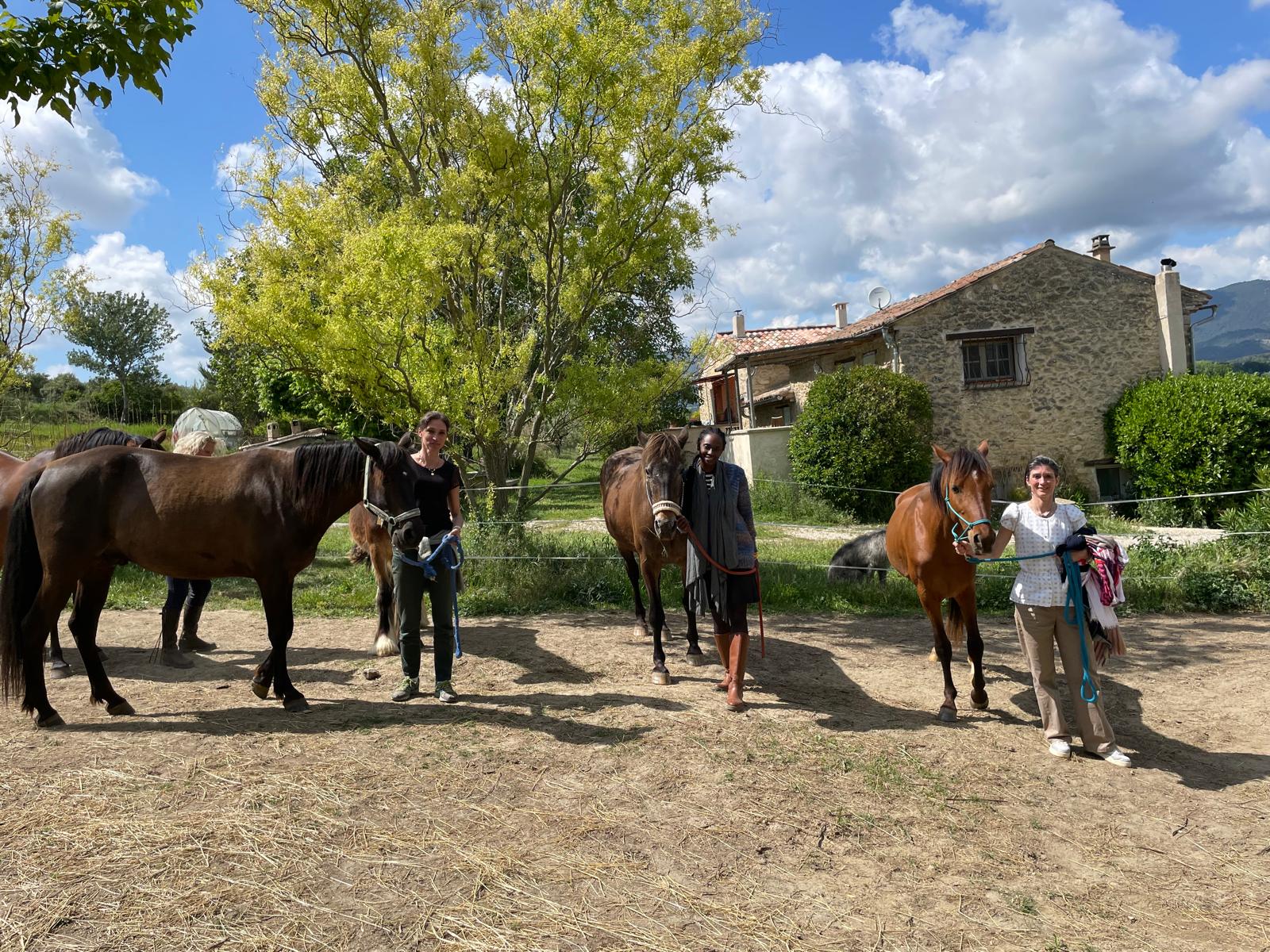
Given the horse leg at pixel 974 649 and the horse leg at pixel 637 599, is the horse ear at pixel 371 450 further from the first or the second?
the horse leg at pixel 974 649

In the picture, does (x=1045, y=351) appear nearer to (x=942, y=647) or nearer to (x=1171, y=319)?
(x=1171, y=319)

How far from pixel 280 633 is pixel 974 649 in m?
4.50

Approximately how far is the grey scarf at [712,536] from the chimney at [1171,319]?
18667mm

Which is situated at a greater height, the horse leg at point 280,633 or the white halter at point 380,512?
the white halter at point 380,512

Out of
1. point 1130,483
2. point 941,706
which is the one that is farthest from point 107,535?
point 1130,483

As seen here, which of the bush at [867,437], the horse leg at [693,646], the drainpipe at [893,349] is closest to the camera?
the horse leg at [693,646]

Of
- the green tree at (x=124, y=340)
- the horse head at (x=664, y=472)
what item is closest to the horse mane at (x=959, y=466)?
the horse head at (x=664, y=472)

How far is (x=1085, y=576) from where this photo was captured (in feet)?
13.9

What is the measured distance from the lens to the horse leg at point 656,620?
5.63m

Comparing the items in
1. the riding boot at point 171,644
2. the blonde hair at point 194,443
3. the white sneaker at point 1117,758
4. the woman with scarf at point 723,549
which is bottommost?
the white sneaker at point 1117,758

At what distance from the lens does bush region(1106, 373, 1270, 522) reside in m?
15.9

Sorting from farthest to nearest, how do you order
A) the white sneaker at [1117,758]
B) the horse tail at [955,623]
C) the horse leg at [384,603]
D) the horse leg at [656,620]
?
1. the horse leg at [384,603]
2. the horse leg at [656,620]
3. the horse tail at [955,623]
4. the white sneaker at [1117,758]

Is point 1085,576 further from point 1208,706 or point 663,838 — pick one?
point 663,838

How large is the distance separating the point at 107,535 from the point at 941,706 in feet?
18.0
